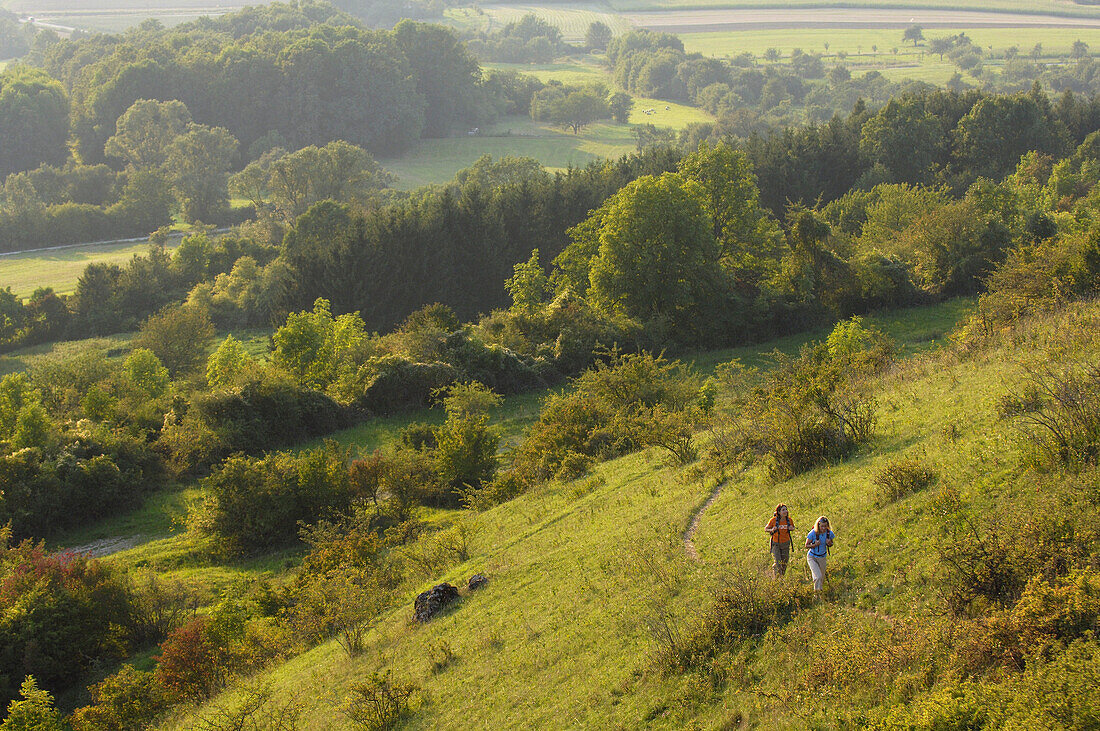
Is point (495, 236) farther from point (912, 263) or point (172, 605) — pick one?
point (172, 605)

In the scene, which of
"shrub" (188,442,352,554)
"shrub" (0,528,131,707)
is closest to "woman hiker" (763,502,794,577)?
"shrub" (0,528,131,707)

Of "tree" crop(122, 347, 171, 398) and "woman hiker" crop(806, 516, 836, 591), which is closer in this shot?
"woman hiker" crop(806, 516, 836, 591)

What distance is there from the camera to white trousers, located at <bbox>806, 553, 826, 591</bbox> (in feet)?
41.9

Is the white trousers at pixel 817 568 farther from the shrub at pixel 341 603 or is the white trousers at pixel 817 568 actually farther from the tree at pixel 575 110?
the tree at pixel 575 110

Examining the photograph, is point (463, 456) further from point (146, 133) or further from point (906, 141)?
point (146, 133)

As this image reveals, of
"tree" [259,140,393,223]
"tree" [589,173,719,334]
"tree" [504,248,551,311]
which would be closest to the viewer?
"tree" [589,173,719,334]

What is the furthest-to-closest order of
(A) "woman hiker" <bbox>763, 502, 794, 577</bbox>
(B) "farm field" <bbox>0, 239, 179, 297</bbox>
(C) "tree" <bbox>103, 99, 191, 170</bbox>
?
1. (C) "tree" <bbox>103, 99, 191, 170</bbox>
2. (B) "farm field" <bbox>0, 239, 179, 297</bbox>
3. (A) "woman hiker" <bbox>763, 502, 794, 577</bbox>

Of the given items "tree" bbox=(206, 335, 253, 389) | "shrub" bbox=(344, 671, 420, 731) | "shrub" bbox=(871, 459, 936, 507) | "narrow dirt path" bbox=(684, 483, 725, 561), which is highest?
"shrub" bbox=(871, 459, 936, 507)

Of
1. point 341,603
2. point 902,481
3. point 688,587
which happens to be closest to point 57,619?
point 341,603

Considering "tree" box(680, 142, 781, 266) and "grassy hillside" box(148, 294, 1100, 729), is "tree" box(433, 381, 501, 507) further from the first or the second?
"tree" box(680, 142, 781, 266)

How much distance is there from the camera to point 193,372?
5444 centimetres

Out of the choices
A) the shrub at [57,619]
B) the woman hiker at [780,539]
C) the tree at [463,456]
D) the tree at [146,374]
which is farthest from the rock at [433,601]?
the tree at [146,374]

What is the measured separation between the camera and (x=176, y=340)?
190 ft

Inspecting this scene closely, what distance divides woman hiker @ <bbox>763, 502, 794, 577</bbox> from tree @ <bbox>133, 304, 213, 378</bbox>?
5180 cm
